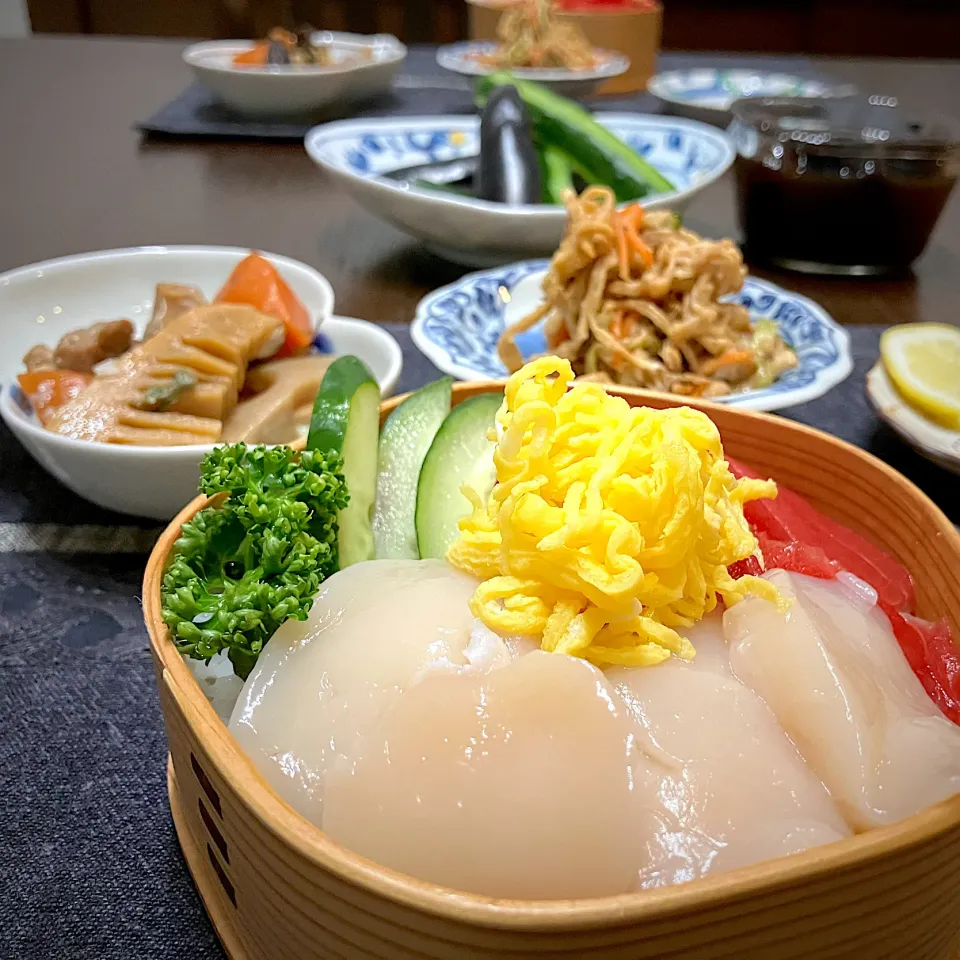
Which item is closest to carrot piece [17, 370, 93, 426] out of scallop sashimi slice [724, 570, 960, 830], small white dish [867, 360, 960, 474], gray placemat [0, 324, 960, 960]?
gray placemat [0, 324, 960, 960]

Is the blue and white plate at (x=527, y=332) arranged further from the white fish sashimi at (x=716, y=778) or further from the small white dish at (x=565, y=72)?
the small white dish at (x=565, y=72)

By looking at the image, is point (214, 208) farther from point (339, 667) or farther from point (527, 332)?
point (339, 667)

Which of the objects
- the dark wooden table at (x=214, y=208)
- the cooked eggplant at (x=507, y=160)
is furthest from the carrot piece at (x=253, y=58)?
the cooked eggplant at (x=507, y=160)

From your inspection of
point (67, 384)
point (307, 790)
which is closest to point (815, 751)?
point (307, 790)

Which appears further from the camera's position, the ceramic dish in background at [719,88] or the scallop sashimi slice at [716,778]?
the ceramic dish in background at [719,88]

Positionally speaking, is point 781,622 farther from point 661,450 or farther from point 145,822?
point 145,822

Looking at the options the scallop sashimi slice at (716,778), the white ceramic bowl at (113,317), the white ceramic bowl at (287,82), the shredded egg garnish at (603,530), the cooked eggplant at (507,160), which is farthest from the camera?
the white ceramic bowl at (287,82)

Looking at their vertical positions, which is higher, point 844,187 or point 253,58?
point 253,58

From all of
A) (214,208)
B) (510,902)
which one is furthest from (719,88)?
(510,902)
